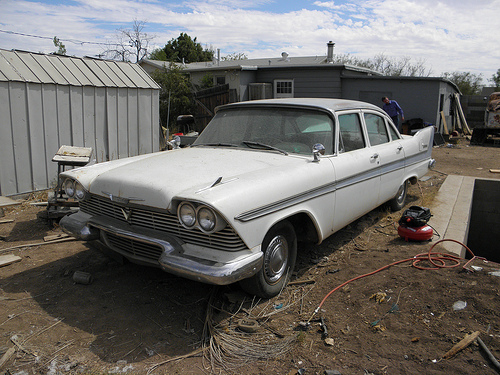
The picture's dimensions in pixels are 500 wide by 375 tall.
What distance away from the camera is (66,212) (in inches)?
209

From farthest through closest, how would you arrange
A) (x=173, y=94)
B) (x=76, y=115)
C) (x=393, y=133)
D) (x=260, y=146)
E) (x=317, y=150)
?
(x=173, y=94) < (x=76, y=115) < (x=393, y=133) < (x=260, y=146) < (x=317, y=150)

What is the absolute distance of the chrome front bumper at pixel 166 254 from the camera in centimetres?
278

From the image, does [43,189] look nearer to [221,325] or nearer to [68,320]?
[68,320]

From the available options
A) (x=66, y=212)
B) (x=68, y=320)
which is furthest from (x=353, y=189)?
(x=66, y=212)

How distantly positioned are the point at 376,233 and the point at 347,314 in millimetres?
2165

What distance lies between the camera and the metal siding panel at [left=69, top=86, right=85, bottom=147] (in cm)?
717

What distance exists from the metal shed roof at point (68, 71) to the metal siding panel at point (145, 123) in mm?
231

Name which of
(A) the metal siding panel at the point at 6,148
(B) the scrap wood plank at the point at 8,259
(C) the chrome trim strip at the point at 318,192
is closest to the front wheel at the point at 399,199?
(C) the chrome trim strip at the point at 318,192

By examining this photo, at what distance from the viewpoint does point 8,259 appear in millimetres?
4301

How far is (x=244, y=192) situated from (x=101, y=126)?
566 cm

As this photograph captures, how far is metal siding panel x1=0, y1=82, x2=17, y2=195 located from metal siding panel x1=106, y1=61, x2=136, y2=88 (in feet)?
7.46

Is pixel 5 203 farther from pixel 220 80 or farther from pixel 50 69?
pixel 220 80

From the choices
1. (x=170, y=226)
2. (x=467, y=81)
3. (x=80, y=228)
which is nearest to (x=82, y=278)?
(x=80, y=228)

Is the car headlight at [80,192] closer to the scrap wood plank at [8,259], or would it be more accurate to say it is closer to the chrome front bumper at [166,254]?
the chrome front bumper at [166,254]
